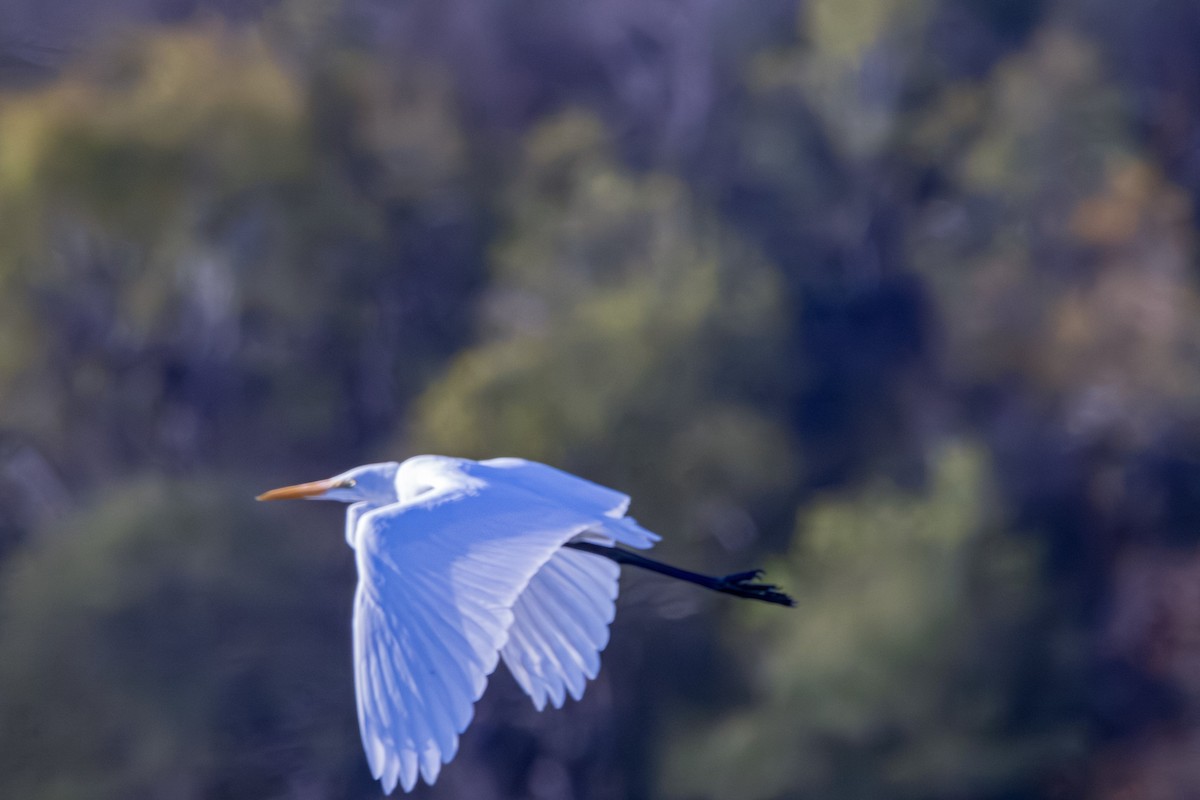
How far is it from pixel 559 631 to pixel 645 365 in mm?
5932

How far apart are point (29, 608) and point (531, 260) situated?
11.8ft

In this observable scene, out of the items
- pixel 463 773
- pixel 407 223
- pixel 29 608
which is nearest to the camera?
pixel 29 608

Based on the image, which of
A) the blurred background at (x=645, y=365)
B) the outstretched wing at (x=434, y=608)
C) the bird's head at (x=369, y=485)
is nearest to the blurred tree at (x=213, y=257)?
the blurred background at (x=645, y=365)

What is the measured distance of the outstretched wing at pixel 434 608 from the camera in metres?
2.64

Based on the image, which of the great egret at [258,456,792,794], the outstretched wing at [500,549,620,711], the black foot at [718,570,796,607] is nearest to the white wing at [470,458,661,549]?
the great egret at [258,456,792,794]

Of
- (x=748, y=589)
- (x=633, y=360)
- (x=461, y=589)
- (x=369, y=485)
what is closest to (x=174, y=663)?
(x=633, y=360)

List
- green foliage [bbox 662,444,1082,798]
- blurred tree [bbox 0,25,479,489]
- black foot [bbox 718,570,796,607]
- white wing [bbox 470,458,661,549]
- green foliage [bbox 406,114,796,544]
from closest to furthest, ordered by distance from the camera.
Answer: white wing [bbox 470,458,661,549]
black foot [bbox 718,570,796,607]
green foliage [bbox 662,444,1082,798]
green foliage [bbox 406,114,796,544]
blurred tree [bbox 0,25,479,489]

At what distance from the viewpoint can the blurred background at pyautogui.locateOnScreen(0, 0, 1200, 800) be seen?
8.14 metres

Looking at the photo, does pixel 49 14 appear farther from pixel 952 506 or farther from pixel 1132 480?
pixel 1132 480

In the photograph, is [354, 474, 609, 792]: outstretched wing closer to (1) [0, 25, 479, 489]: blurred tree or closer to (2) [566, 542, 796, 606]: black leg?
(2) [566, 542, 796, 606]: black leg

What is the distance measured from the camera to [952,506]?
8977 millimetres

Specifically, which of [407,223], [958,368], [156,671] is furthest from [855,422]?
[156,671]

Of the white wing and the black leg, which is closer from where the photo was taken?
the white wing

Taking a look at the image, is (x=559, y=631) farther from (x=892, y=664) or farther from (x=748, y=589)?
(x=892, y=664)
